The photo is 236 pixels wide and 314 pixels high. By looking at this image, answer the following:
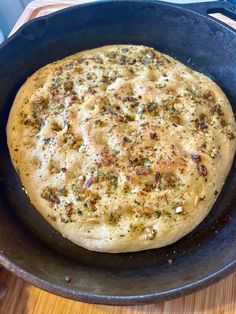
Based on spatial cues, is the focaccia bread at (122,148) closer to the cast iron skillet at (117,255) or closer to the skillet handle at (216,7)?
the cast iron skillet at (117,255)

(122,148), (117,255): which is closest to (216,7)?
(122,148)

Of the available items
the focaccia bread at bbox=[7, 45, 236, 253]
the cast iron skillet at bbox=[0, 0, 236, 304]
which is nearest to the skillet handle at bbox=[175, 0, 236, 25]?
the cast iron skillet at bbox=[0, 0, 236, 304]

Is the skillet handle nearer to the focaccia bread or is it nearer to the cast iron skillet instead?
the cast iron skillet

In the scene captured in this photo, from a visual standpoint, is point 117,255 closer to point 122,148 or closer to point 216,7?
point 122,148

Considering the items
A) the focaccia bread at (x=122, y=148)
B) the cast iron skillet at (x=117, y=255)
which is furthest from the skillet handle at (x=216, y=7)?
the focaccia bread at (x=122, y=148)

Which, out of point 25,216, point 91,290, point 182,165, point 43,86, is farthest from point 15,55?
point 91,290

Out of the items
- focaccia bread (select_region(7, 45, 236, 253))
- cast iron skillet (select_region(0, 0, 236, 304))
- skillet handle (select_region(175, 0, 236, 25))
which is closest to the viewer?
cast iron skillet (select_region(0, 0, 236, 304))

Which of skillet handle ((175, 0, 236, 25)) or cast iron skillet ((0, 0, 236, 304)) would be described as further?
skillet handle ((175, 0, 236, 25))

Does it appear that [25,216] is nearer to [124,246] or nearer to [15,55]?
[124,246]
